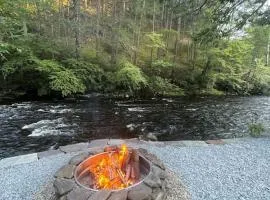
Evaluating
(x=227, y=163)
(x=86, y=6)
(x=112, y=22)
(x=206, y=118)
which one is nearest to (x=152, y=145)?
(x=227, y=163)

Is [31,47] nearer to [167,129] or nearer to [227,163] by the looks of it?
[167,129]

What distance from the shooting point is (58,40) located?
1308cm

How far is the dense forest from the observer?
11.8 meters

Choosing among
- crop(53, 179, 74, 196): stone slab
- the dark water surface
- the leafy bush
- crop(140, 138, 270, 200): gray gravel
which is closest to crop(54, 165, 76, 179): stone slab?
crop(53, 179, 74, 196): stone slab

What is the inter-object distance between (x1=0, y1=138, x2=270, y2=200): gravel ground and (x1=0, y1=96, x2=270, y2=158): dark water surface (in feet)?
6.57

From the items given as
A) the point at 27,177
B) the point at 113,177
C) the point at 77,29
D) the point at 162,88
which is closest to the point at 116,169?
the point at 113,177

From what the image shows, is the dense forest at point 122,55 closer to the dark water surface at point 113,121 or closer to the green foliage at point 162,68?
the green foliage at point 162,68

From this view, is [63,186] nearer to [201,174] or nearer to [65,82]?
[201,174]

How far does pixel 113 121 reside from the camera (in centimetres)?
858

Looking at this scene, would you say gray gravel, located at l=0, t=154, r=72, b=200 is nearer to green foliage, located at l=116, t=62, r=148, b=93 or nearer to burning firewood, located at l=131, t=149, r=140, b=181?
burning firewood, located at l=131, t=149, r=140, b=181

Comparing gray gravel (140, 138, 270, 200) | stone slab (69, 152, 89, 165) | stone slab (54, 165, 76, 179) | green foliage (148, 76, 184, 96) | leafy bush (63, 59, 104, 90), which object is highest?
leafy bush (63, 59, 104, 90)

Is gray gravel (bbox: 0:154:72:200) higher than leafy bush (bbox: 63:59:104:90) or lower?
lower

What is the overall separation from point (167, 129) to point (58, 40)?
8642mm

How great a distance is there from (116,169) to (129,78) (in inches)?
382
